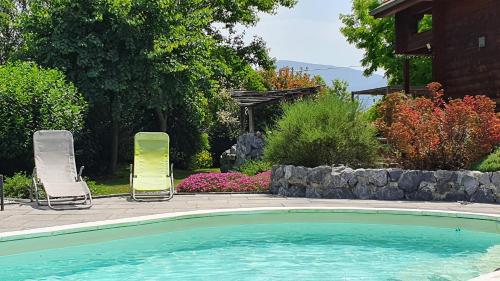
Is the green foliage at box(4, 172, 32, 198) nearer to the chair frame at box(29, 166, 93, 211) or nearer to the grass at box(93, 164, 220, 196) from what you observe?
the chair frame at box(29, 166, 93, 211)

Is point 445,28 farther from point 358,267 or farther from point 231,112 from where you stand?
point 358,267

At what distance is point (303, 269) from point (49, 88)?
10.4 meters

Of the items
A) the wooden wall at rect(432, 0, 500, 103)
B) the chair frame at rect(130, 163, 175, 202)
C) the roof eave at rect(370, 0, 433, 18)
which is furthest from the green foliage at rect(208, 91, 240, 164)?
the chair frame at rect(130, 163, 175, 202)

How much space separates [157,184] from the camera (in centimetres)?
1151

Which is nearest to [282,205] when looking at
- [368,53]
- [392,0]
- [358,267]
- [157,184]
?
[157,184]

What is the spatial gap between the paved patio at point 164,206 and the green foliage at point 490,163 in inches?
35.5

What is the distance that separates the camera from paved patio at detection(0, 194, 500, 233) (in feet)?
27.9

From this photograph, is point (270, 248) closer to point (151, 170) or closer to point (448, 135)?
point (151, 170)

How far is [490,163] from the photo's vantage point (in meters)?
10.9

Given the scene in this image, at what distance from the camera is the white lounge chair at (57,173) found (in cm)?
1009

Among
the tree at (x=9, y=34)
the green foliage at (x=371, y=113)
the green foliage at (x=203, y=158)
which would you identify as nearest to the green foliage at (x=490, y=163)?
the green foliage at (x=371, y=113)

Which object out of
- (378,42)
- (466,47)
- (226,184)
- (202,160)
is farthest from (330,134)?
(378,42)

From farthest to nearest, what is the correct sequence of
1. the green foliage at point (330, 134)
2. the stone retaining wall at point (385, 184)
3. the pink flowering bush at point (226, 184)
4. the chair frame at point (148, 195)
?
the pink flowering bush at point (226, 184) → the green foliage at point (330, 134) → the chair frame at point (148, 195) → the stone retaining wall at point (385, 184)

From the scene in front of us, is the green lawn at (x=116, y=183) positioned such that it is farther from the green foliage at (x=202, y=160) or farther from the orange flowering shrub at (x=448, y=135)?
the orange flowering shrub at (x=448, y=135)
